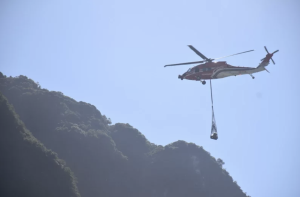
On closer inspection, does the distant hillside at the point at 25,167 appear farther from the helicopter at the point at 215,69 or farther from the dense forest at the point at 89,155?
the helicopter at the point at 215,69

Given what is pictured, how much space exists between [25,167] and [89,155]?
60.8ft

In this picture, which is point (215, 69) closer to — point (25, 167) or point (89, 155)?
point (25, 167)

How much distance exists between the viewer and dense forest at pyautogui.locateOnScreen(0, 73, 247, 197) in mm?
52875

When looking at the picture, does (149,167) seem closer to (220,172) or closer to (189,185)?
(189,185)

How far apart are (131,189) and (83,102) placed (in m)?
28.9

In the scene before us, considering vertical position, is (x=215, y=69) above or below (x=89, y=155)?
above

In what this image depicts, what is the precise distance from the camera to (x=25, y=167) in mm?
50594

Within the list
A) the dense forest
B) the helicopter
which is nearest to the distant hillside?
the dense forest

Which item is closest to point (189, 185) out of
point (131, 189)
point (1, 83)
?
point (131, 189)

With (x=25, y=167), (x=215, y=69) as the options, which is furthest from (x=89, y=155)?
(x=215, y=69)

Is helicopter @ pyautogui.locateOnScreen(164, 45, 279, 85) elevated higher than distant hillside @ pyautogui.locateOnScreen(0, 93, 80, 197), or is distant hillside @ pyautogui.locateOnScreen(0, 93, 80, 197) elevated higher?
helicopter @ pyautogui.locateOnScreen(164, 45, 279, 85)

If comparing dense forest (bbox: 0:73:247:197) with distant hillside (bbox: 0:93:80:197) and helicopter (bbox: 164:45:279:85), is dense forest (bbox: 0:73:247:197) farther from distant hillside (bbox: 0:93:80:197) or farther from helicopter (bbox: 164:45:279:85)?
helicopter (bbox: 164:45:279:85)

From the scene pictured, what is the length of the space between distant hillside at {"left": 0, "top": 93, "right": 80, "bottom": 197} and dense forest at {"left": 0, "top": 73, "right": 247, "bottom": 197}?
0.13 metres

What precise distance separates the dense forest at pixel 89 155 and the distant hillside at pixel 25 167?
132mm
